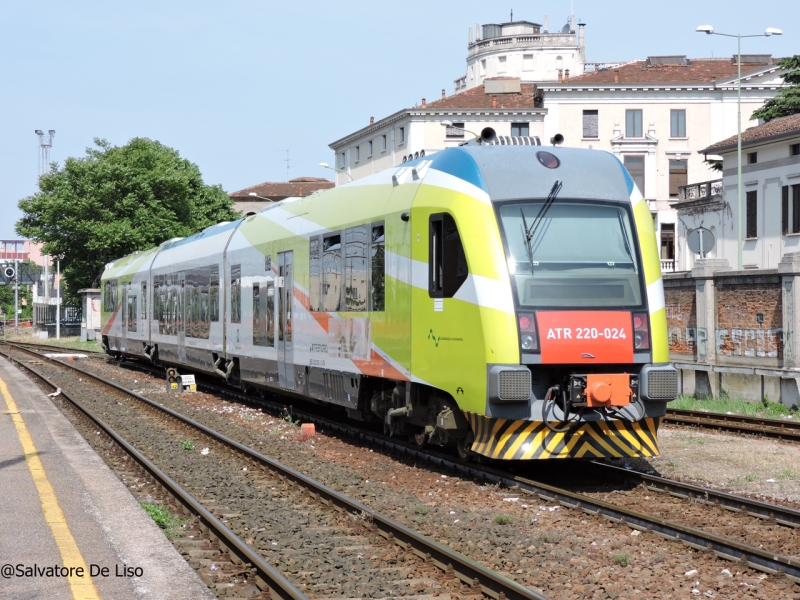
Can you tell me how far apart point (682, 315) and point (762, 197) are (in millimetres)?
23694

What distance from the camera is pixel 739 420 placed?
1606 cm

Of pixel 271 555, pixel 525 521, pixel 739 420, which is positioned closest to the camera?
pixel 271 555

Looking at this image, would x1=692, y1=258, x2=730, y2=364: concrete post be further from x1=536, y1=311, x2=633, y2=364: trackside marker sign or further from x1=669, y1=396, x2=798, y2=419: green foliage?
x1=536, y1=311, x2=633, y2=364: trackside marker sign

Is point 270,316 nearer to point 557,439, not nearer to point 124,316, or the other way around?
point 557,439

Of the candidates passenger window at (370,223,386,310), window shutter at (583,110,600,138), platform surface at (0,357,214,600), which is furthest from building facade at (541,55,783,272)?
platform surface at (0,357,214,600)

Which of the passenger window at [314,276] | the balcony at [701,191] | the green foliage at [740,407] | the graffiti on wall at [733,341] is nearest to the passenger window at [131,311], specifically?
the graffiti on wall at [733,341]

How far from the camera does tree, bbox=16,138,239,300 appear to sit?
185 feet

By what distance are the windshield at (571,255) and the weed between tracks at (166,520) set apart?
3.73 m

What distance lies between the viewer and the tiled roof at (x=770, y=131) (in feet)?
134

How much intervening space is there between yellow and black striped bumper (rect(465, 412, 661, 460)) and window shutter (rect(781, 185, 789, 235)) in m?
33.5

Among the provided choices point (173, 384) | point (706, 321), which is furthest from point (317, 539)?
point (173, 384)

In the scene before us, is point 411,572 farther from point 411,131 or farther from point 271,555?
point 411,131

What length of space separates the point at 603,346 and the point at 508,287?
111 centimetres

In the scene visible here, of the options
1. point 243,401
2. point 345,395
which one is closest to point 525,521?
point 345,395
